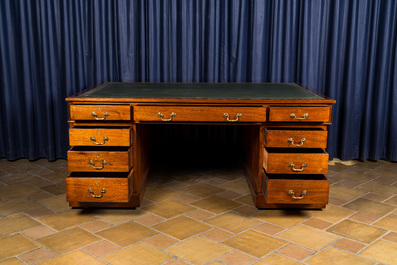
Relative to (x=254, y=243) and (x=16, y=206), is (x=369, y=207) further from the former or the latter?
(x=16, y=206)

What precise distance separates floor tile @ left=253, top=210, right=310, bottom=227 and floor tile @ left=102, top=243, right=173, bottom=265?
0.79 m

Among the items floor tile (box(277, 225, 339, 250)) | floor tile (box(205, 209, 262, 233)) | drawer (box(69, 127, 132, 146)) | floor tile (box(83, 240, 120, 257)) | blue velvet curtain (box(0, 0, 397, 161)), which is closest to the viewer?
floor tile (box(83, 240, 120, 257))

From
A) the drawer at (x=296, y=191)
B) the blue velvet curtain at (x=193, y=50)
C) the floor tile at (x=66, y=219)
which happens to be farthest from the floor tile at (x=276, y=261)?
the blue velvet curtain at (x=193, y=50)

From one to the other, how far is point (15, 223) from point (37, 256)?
0.50m

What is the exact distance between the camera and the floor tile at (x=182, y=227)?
9.00 ft

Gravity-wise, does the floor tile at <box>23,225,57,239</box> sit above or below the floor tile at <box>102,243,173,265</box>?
above

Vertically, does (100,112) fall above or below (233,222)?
above

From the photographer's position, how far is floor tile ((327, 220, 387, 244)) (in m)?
2.72

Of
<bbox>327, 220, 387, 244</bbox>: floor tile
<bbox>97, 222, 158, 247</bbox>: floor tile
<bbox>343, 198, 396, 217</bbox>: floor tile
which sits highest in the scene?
<bbox>343, 198, 396, 217</bbox>: floor tile

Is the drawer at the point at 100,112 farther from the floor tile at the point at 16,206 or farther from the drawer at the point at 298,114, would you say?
the drawer at the point at 298,114

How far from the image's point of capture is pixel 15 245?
258 centimetres

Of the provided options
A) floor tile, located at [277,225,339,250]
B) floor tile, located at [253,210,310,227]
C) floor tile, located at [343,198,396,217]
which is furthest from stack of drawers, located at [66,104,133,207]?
floor tile, located at [343,198,396,217]

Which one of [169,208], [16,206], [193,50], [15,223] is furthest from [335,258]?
[193,50]

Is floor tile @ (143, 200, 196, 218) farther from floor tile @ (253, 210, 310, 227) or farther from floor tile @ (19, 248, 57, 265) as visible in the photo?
floor tile @ (19, 248, 57, 265)
